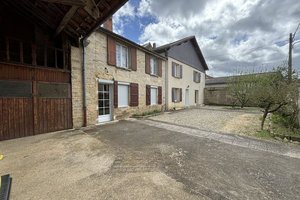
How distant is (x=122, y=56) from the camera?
21.4 ft

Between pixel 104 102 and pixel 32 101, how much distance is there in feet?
8.37

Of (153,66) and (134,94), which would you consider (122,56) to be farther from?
(153,66)

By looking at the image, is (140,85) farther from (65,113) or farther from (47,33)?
(47,33)

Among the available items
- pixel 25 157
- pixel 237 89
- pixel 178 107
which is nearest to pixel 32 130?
pixel 25 157

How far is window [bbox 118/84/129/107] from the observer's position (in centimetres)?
633

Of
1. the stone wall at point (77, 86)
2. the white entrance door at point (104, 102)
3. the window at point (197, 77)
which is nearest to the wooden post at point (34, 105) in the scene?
the stone wall at point (77, 86)

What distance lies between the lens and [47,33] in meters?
4.41

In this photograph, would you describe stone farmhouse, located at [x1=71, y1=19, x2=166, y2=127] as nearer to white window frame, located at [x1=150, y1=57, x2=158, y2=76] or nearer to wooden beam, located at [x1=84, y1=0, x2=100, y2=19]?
white window frame, located at [x1=150, y1=57, x2=158, y2=76]

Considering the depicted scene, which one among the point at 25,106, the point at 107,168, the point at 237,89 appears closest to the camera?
the point at 107,168

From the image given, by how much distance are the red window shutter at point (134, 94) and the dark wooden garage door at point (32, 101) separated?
3.07 m

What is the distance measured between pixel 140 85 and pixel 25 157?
5.74m

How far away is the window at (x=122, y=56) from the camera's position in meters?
6.35

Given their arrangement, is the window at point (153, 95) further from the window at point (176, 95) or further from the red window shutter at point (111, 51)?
the red window shutter at point (111, 51)

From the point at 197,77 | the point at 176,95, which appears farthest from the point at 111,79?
the point at 197,77
